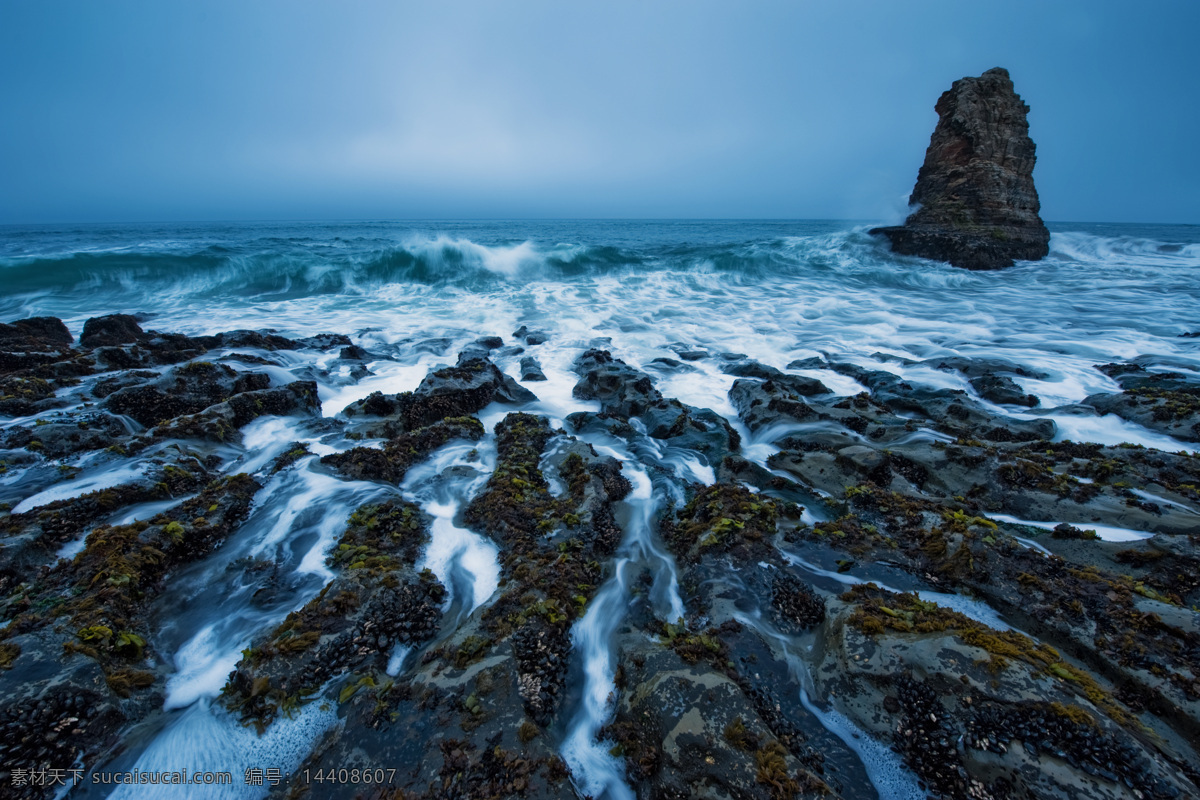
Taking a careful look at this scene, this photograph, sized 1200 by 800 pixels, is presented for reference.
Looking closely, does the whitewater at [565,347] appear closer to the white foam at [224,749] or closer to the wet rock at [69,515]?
the white foam at [224,749]

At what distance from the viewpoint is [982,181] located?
83.4ft

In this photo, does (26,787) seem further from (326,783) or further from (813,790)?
(813,790)

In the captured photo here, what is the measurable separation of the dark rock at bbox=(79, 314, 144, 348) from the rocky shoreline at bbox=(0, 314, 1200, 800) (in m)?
4.59

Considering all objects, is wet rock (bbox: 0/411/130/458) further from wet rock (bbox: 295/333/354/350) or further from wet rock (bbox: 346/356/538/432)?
wet rock (bbox: 295/333/354/350)

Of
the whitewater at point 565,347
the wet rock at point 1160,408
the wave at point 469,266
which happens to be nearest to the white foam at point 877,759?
the whitewater at point 565,347

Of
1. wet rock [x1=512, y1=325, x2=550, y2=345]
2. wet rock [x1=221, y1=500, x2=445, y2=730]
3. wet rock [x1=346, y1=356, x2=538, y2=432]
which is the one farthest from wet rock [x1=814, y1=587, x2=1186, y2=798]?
wet rock [x1=512, y1=325, x2=550, y2=345]

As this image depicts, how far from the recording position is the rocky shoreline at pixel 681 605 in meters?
2.79

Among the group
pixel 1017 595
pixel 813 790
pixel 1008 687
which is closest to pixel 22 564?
pixel 813 790

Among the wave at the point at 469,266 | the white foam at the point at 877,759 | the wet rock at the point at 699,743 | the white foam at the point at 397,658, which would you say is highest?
the wave at the point at 469,266

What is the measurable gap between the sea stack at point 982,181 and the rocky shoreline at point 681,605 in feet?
75.5

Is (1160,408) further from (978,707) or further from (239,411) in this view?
(239,411)

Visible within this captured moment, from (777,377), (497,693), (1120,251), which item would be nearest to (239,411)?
(497,693)

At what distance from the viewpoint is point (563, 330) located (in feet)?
51.6

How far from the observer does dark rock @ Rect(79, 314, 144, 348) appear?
1128cm
